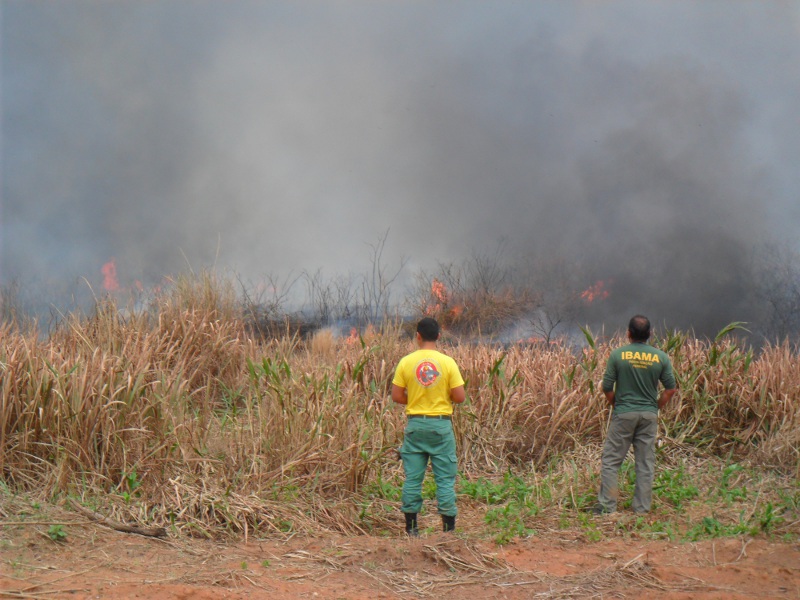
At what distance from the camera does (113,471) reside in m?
6.19

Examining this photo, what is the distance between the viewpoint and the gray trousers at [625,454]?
6.79m

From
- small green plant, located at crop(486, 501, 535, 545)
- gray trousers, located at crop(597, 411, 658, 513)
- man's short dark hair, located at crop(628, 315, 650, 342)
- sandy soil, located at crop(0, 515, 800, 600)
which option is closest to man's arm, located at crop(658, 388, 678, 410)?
gray trousers, located at crop(597, 411, 658, 513)

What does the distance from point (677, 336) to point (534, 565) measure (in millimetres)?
4997

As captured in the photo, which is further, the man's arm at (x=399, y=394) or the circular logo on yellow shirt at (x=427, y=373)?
the man's arm at (x=399, y=394)

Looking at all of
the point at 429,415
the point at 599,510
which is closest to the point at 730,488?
the point at 599,510

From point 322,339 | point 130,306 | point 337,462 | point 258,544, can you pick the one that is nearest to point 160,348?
point 130,306

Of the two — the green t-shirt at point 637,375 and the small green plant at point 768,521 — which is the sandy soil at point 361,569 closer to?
the small green plant at point 768,521

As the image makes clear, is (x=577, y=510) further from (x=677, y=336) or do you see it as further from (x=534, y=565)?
(x=677, y=336)

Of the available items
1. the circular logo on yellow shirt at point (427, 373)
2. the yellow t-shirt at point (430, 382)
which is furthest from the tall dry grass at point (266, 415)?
the circular logo on yellow shirt at point (427, 373)

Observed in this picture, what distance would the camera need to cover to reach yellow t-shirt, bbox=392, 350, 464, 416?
5582 millimetres

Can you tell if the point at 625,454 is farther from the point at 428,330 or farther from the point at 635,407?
the point at 428,330

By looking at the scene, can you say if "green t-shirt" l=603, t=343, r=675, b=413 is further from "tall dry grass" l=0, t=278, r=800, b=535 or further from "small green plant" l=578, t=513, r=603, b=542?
"tall dry grass" l=0, t=278, r=800, b=535

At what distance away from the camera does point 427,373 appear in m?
5.58

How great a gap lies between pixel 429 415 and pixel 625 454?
226cm
